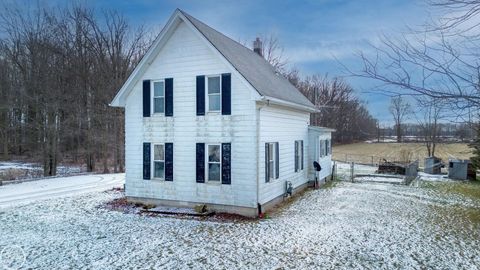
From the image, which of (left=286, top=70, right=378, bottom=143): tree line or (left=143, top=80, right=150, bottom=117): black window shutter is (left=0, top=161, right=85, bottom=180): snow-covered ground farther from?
(left=286, top=70, right=378, bottom=143): tree line

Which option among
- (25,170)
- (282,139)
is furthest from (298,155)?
(25,170)

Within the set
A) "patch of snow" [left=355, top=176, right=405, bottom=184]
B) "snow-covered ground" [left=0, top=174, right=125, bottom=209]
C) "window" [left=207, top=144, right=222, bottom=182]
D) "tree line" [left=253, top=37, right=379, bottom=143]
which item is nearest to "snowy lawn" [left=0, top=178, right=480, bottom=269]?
"snow-covered ground" [left=0, top=174, right=125, bottom=209]

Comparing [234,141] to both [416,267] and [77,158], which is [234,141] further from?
[77,158]

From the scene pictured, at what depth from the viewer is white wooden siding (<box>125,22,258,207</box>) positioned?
10227 millimetres

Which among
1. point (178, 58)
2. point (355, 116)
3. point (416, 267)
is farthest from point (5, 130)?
point (355, 116)

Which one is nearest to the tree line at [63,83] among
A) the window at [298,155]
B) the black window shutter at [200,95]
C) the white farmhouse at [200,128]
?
the window at [298,155]

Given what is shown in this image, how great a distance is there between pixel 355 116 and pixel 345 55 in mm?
44415

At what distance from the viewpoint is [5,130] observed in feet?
76.7

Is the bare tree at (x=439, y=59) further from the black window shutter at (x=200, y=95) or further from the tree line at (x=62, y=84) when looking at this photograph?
the tree line at (x=62, y=84)

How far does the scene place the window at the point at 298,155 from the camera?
1404 cm

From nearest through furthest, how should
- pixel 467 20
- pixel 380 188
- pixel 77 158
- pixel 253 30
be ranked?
1. pixel 467 20
2. pixel 380 188
3. pixel 77 158
4. pixel 253 30

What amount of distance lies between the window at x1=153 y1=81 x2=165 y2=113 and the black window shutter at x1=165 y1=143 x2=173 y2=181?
4.34ft

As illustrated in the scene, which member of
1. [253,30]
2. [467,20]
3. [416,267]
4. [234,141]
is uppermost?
[253,30]

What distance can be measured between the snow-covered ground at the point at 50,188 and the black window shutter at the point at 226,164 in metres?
7.88
